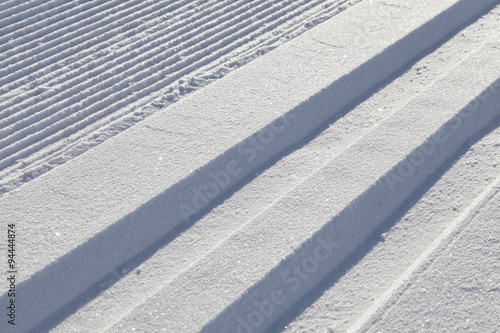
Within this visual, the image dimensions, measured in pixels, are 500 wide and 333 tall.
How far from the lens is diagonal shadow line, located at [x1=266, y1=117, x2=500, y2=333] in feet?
9.96

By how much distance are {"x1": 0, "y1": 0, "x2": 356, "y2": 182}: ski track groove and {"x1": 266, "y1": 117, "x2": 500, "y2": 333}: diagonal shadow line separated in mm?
1841

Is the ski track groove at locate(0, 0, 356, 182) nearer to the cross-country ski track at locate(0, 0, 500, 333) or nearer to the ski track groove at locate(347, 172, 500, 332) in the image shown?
the cross-country ski track at locate(0, 0, 500, 333)

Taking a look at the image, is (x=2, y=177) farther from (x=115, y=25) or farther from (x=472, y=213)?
(x=472, y=213)
